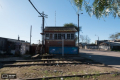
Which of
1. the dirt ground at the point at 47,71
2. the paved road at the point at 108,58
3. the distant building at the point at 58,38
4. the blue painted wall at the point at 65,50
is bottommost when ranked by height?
the paved road at the point at 108,58

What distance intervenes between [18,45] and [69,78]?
15738 mm

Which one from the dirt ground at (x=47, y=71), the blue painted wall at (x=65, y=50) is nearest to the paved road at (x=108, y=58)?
the blue painted wall at (x=65, y=50)

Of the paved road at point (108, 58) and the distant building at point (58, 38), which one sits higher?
the distant building at point (58, 38)

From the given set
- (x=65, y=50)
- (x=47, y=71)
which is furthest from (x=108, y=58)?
(x=47, y=71)

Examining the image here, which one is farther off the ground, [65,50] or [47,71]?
[65,50]

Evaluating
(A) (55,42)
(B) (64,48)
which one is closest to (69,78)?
(B) (64,48)

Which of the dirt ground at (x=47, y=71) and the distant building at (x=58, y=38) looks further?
the distant building at (x=58, y=38)

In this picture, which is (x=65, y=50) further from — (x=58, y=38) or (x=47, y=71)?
(x=47, y=71)

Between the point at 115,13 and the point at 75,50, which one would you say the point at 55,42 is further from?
the point at 115,13

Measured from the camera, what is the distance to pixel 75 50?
18719 mm

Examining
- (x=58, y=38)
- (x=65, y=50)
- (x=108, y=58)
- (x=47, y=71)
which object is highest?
(x=58, y=38)

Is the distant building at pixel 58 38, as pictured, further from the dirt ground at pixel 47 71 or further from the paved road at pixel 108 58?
the dirt ground at pixel 47 71

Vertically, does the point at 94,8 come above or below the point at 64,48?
above

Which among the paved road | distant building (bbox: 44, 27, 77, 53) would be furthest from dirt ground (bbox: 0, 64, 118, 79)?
distant building (bbox: 44, 27, 77, 53)
